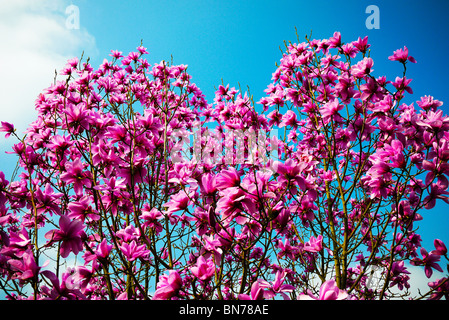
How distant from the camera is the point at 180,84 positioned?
13.9ft

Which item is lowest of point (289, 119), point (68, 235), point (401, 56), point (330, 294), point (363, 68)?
point (330, 294)

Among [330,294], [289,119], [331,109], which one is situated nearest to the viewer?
[330,294]

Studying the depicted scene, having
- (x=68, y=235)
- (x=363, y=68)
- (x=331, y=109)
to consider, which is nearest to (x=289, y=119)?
(x=331, y=109)

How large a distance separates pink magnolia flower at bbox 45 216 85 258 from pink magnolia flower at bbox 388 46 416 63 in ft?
11.0

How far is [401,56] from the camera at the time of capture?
2.78 meters

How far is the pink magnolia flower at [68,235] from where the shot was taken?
150cm

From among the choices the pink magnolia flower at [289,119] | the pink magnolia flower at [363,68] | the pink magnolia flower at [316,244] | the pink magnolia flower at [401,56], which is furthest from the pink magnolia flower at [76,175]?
the pink magnolia flower at [401,56]

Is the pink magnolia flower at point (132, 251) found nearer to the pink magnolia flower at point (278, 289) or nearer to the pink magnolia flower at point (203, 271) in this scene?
the pink magnolia flower at point (203, 271)

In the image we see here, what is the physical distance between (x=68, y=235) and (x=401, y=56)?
11.4 feet

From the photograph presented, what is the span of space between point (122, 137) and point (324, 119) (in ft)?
6.77

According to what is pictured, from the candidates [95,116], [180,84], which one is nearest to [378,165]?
[95,116]

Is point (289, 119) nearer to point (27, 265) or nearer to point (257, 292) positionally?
point (257, 292)
